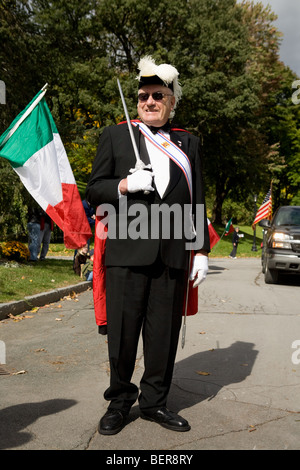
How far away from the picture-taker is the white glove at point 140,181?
10.3ft

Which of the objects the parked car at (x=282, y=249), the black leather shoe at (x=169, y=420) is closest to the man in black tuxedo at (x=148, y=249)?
the black leather shoe at (x=169, y=420)

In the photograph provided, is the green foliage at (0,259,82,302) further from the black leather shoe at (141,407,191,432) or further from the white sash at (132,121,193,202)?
the white sash at (132,121,193,202)

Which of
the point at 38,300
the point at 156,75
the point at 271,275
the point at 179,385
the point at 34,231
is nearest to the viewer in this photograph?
the point at 156,75

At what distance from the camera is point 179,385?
435 centimetres

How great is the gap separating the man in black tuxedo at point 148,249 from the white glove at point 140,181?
87 mm

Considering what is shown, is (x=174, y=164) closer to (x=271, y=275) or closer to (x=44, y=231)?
(x=271, y=275)

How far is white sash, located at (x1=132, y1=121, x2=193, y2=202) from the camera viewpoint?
3.39m

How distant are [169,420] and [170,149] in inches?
67.0

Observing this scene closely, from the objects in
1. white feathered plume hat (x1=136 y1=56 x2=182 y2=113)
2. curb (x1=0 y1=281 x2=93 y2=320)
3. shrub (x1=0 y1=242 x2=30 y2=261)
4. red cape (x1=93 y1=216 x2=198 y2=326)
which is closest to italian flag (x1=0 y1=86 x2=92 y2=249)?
curb (x1=0 y1=281 x2=93 y2=320)

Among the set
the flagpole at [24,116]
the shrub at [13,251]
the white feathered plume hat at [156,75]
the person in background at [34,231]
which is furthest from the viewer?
the person in background at [34,231]

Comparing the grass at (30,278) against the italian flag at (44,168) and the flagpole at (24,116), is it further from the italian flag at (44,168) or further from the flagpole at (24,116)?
the flagpole at (24,116)

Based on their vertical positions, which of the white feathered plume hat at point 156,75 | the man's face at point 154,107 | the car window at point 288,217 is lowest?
the car window at point 288,217

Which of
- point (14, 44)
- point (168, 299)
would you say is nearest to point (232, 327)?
point (168, 299)

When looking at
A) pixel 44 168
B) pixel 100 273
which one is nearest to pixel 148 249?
pixel 100 273
